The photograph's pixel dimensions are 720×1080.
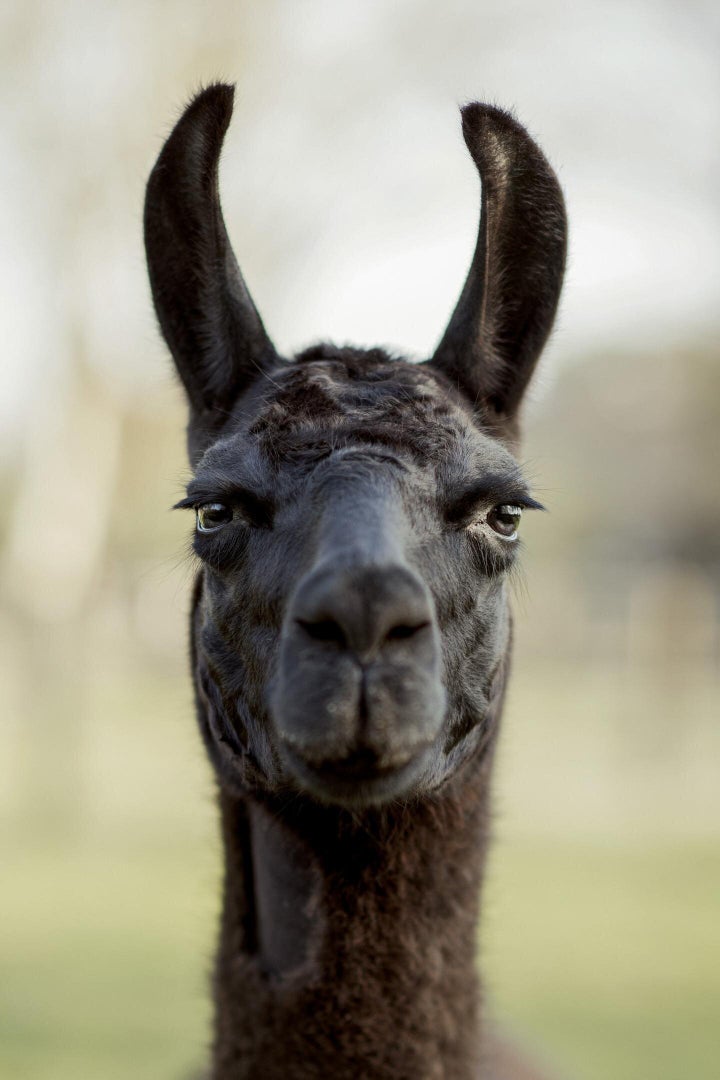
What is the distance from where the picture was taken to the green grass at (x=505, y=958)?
8.07m

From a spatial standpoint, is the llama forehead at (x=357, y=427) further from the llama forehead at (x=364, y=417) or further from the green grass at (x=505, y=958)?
the green grass at (x=505, y=958)

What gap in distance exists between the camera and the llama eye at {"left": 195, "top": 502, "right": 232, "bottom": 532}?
3.12 metres

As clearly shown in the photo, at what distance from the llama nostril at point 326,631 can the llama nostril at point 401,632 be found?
3.9 inches

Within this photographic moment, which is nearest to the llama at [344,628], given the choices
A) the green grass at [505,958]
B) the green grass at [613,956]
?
the green grass at [613,956]

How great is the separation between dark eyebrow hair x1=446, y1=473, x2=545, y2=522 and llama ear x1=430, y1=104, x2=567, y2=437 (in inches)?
22.8

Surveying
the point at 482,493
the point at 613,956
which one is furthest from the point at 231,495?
the point at 613,956

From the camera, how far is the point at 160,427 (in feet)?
55.8

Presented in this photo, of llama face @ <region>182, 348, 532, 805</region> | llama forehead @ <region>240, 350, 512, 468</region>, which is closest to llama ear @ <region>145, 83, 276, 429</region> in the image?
llama face @ <region>182, 348, 532, 805</region>

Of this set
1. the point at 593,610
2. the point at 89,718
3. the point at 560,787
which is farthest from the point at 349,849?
the point at 593,610

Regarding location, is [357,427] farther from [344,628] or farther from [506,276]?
[506,276]

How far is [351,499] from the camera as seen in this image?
2742 millimetres

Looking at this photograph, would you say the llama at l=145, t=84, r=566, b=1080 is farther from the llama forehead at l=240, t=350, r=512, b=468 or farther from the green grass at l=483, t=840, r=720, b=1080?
the green grass at l=483, t=840, r=720, b=1080

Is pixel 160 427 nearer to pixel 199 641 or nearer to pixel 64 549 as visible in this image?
pixel 64 549

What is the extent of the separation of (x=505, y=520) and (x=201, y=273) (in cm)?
129
